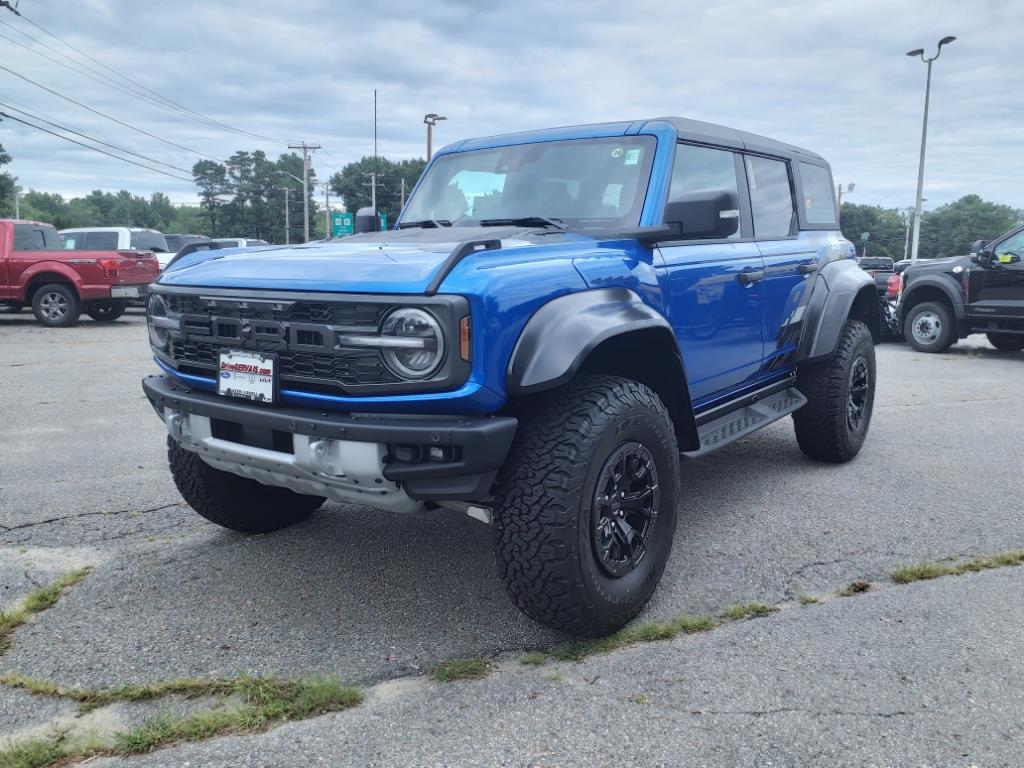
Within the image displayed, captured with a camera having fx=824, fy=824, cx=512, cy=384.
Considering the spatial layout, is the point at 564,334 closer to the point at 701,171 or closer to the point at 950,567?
the point at 701,171

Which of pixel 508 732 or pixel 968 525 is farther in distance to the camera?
pixel 968 525

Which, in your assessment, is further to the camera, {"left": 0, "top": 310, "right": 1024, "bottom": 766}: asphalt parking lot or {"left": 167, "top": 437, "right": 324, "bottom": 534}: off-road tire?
{"left": 167, "top": 437, "right": 324, "bottom": 534}: off-road tire

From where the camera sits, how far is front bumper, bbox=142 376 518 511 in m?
2.51

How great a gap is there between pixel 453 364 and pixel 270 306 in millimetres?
731

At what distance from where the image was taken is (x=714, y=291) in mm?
3785

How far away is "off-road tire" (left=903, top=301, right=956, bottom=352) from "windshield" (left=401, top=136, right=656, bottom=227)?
380 inches

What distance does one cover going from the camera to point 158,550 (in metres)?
3.73

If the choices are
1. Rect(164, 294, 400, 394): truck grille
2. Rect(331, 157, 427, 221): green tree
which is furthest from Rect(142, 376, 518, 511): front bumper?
Rect(331, 157, 427, 221): green tree

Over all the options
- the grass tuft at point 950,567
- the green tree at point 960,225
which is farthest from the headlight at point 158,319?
the green tree at point 960,225

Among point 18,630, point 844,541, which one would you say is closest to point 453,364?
point 18,630

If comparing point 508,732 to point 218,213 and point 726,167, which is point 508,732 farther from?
point 218,213

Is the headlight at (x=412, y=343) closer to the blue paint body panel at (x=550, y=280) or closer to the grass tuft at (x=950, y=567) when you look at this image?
the blue paint body panel at (x=550, y=280)

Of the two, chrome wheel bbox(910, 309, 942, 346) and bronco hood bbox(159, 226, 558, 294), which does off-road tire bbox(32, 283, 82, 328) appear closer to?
bronco hood bbox(159, 226, 558, 294)

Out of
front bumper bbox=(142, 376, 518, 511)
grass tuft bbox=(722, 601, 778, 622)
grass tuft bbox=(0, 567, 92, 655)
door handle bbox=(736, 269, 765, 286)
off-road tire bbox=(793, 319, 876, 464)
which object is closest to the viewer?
front bumper bbox=(142, 376, 518, 511)
